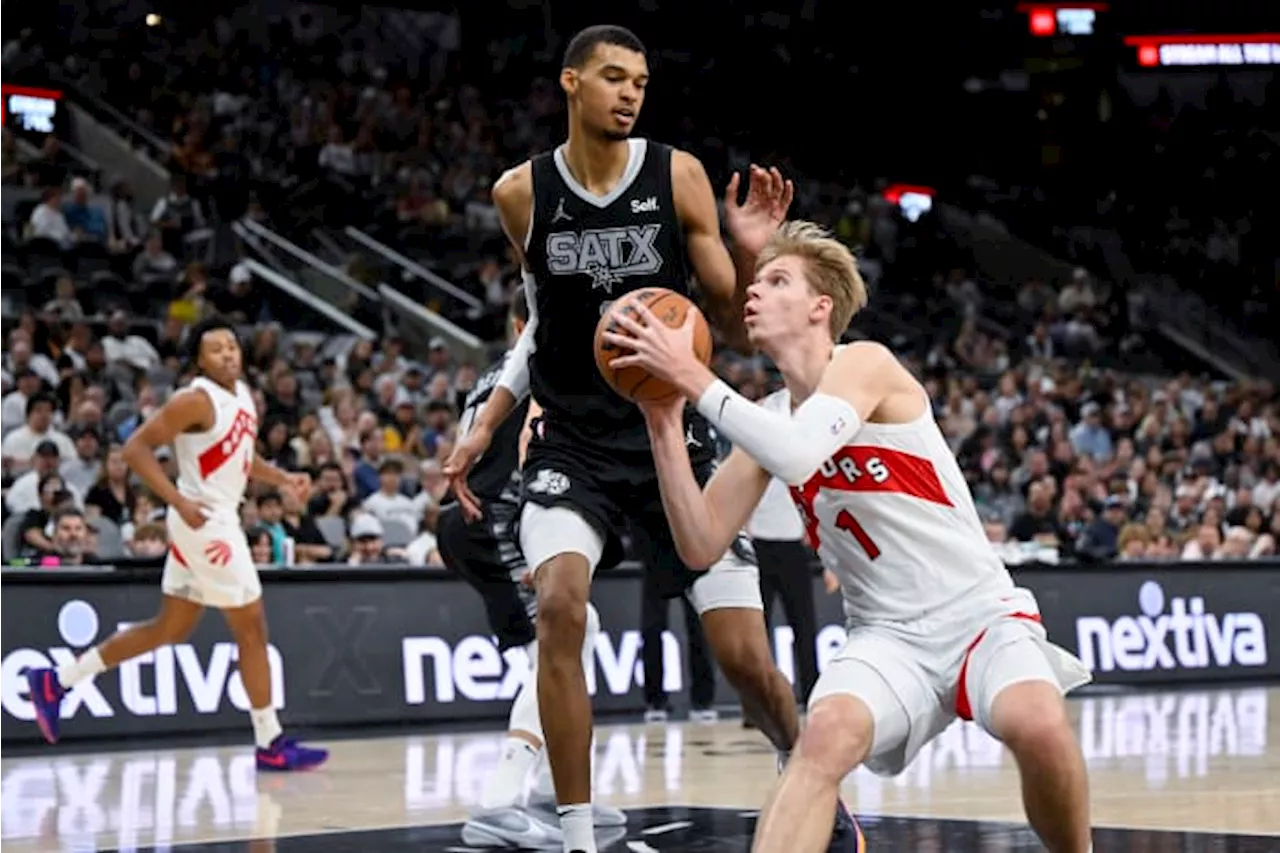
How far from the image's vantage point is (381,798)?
9375 mm

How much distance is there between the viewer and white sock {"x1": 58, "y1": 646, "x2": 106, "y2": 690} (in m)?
10.8

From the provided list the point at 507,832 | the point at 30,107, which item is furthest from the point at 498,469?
the point at 30,107

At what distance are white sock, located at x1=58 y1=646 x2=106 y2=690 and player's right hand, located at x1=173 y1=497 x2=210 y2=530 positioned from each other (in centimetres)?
81

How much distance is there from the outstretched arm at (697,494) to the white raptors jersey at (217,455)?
5585mm

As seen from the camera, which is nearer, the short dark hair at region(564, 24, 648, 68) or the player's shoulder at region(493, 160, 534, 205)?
the short dark hair at region(564, 24, 648, 68)

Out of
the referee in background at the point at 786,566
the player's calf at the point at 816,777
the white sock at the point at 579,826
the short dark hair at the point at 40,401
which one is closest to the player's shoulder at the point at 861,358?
the player's calf at the point at 816,777

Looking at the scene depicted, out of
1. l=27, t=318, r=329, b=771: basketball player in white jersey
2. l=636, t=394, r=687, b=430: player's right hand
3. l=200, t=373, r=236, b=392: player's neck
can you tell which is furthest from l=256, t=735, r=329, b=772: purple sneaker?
l=636, t=394, r=687, b=430: player's right hand

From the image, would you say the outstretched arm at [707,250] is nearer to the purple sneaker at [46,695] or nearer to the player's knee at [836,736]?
the player's knee at [836,736]

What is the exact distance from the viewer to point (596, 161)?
695cm

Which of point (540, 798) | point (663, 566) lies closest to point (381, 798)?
point (540, 798)

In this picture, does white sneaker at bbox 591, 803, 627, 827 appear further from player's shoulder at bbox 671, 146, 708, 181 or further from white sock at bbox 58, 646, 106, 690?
white sock at bbox 58, 646, 106, 690

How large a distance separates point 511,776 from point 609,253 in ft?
6.59

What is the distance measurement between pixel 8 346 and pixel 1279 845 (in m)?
11.6

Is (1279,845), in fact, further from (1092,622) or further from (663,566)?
(1092,622)
